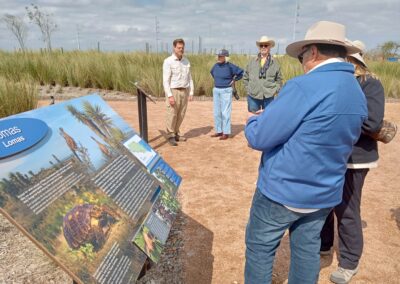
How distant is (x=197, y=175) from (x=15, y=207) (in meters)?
3.32

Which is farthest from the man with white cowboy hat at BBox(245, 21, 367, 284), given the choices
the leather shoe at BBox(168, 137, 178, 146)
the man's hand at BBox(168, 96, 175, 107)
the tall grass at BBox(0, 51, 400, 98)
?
the tall grass at BBox(0, 51, 400, 98)

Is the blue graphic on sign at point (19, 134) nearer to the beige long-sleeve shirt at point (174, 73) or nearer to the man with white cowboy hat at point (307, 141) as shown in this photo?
the man with white cowboy hat at point (307, 141)

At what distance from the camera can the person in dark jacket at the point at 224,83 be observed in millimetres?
5718

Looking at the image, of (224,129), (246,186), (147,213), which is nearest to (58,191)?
(147,213)

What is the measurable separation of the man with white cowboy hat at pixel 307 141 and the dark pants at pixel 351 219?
551mm

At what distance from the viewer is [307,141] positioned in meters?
1.52

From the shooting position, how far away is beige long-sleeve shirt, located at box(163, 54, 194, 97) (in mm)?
5191

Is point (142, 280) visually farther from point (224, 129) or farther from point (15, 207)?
point (224, 129)

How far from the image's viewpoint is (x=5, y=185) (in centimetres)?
126

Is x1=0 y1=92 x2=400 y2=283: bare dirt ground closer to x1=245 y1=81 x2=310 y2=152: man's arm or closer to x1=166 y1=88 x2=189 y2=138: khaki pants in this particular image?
x1=166 y1=88 x2=189 y2=138: khaki pants

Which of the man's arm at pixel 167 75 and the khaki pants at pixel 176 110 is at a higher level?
the man's arm at pixel 167 75

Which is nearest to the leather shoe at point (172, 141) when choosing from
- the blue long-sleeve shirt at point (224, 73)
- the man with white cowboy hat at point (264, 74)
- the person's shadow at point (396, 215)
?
the blue long-sleeve shirt at point (224, 73)

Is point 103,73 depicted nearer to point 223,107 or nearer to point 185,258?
point 223,107

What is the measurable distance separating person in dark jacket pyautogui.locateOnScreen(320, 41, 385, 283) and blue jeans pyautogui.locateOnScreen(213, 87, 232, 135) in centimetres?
365
